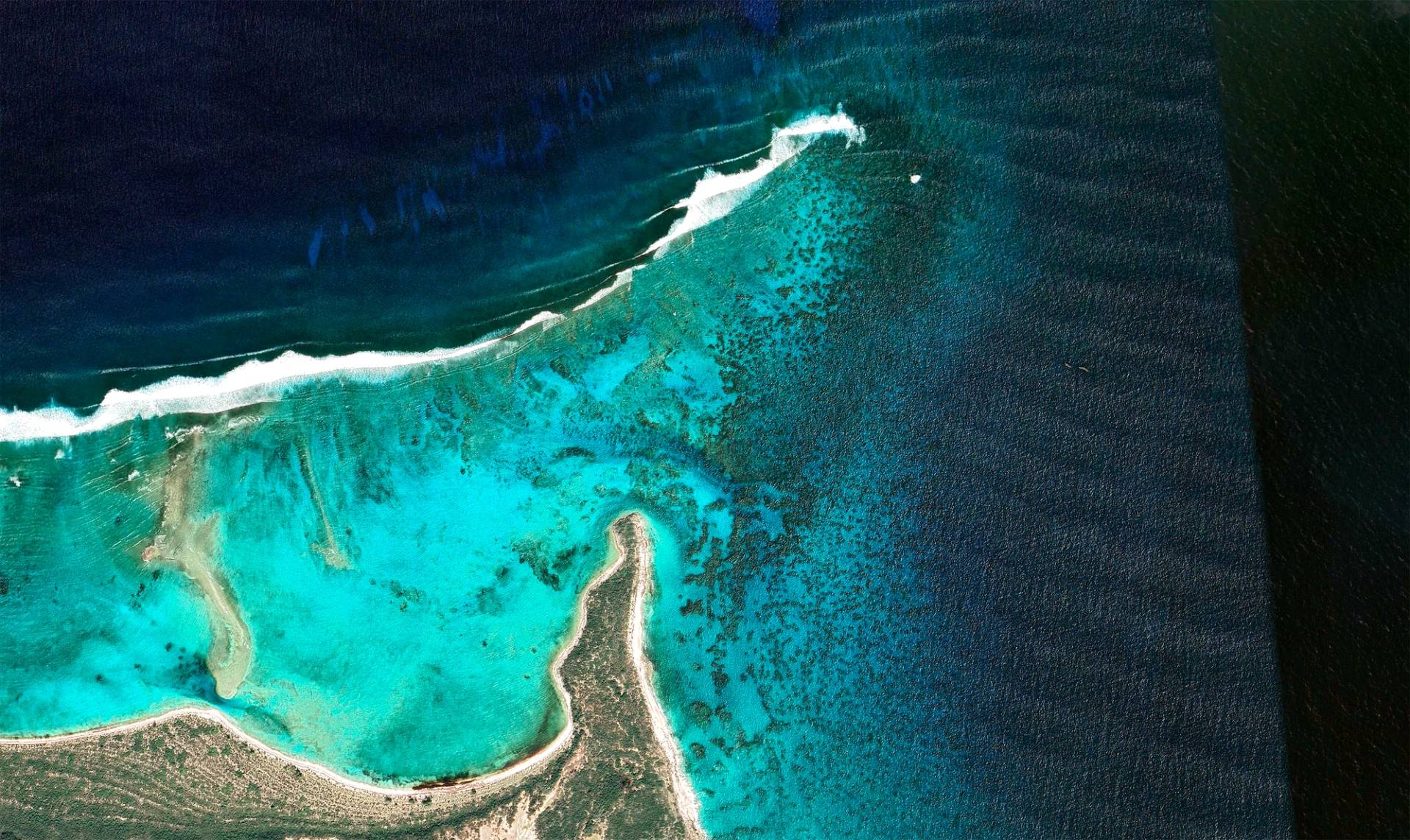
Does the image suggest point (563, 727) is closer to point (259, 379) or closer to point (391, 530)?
point (391, 530)

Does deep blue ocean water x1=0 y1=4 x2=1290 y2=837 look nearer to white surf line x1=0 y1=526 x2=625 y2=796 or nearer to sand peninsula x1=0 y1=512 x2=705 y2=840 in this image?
white surf line x1=0 y1=526 x2=625 y2=796

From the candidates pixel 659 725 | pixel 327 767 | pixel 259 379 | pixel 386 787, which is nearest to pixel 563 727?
pixel 659 725

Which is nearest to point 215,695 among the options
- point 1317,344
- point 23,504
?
point 23,504

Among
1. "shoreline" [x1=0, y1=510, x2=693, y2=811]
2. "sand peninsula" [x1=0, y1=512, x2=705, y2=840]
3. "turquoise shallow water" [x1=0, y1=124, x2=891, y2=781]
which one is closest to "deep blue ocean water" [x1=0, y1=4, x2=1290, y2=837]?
"turquoise shallow water" [x1=0, y1=124, x2=891, y2=781]

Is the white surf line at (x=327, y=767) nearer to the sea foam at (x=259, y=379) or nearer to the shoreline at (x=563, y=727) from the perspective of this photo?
the shoreline at (x=563, y=727)

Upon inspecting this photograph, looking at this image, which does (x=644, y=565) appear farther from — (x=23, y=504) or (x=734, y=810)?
(x=23, y=504)
